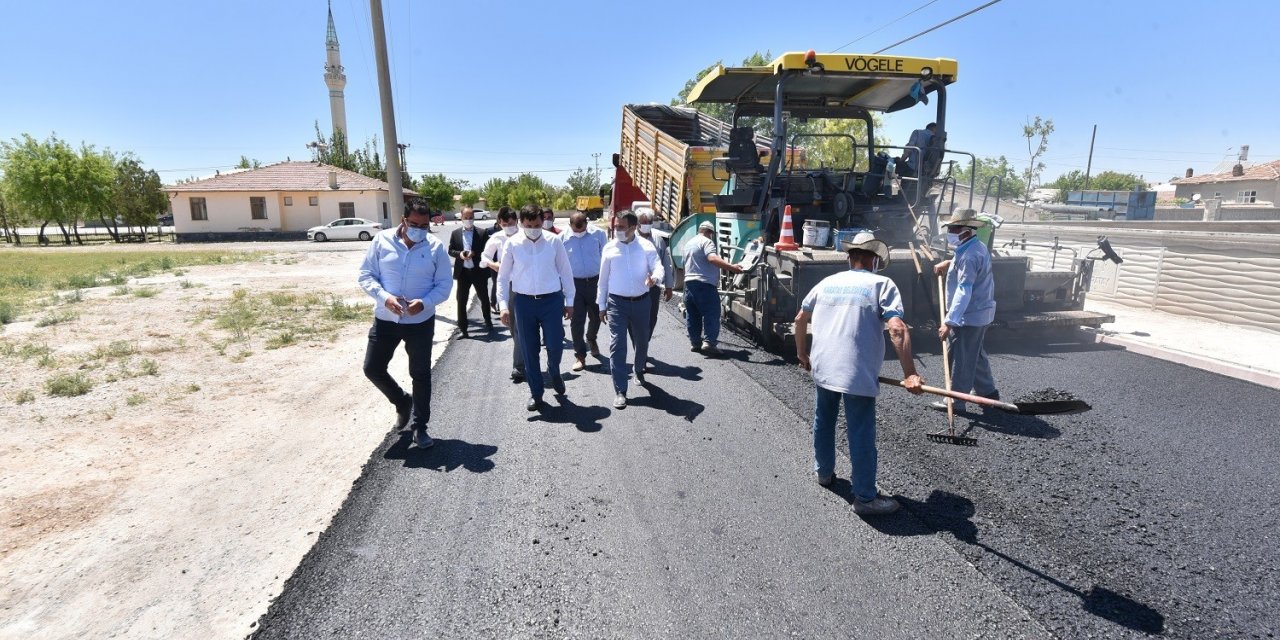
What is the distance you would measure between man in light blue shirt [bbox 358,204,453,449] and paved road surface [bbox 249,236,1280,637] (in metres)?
0.49

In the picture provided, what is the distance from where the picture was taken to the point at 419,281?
4.44 m

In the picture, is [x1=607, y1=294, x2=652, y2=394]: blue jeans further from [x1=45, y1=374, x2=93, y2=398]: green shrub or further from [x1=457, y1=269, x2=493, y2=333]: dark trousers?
[x1=45, y1=374, x2=93, y2=398]: green shrub

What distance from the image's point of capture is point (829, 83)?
23.7 ft

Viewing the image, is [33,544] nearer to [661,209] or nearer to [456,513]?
[456,513]

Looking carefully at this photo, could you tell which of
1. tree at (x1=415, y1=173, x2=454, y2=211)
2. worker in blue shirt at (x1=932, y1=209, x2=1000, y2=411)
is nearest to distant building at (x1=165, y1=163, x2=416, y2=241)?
tree at (x1=415, y1=173, x2=454, y2=211)

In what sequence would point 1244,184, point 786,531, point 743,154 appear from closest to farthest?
point 786,531
point 743,154
point 1244,184

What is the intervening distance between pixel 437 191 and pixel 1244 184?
55.8m

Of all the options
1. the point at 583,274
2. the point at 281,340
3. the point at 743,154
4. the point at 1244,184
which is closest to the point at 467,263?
the point at 583,274

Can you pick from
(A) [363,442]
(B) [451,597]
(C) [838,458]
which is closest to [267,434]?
(A) [363,442]

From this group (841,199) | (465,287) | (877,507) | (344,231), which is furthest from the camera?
Result: (344,231)

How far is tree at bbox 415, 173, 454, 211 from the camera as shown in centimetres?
5238

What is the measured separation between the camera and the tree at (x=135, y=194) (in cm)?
4191

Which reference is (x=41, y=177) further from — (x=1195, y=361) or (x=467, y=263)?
(x=1195, y=361)

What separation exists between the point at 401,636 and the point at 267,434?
3.06 m
